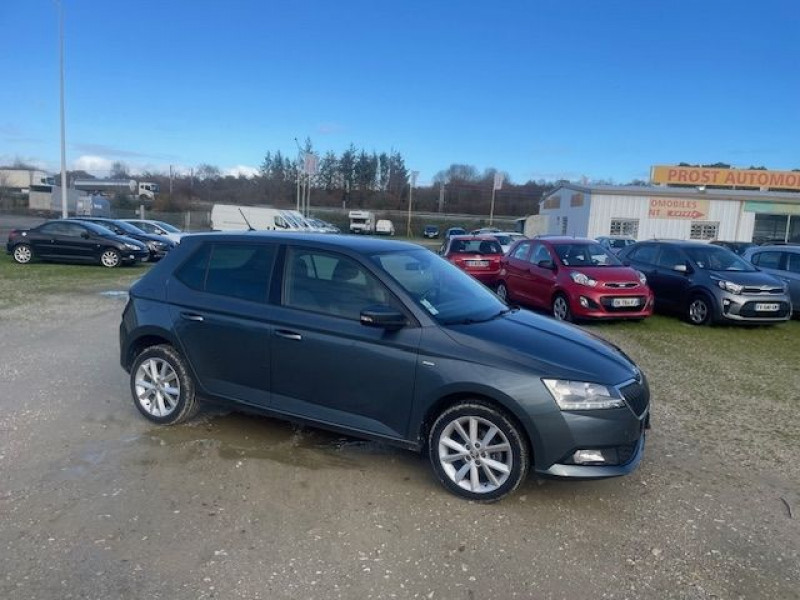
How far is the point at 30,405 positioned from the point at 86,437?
1163 millimetres

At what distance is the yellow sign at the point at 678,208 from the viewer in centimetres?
4059

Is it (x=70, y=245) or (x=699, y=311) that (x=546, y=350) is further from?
(x=70, y=245)

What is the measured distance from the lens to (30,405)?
576 cm

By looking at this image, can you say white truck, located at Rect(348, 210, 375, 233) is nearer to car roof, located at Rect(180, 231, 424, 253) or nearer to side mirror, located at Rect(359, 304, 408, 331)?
car roof, located at Rect(180, 231, 424, 253)

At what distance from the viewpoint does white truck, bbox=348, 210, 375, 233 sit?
65188 millimetres

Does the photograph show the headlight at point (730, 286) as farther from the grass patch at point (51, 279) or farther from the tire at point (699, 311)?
the grass patch at point (51, 279)

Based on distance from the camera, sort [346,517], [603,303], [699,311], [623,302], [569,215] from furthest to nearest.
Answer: [569,215] → [699,311] → [623,302] → [603,303] → [346,517]

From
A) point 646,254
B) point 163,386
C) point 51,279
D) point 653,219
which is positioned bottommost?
point 51,279

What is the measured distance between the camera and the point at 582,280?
10969 mm

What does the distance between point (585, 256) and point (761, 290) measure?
10.2ft

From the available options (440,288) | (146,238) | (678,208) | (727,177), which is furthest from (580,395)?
(727,177)

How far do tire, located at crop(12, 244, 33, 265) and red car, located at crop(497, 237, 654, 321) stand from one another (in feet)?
54.5

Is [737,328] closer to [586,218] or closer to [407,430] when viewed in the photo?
[407,430]

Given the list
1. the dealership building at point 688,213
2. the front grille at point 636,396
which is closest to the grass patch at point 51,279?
the front grille at point 636,396
